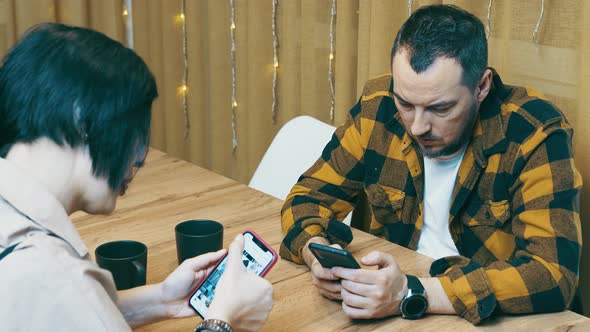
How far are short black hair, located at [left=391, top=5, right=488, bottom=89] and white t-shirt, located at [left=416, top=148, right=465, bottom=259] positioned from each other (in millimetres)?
222

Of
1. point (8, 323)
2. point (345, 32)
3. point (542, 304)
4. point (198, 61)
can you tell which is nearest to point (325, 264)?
point (542, 304)

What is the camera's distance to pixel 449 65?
1543mm

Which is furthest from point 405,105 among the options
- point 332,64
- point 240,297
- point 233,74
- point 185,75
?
point 185,75

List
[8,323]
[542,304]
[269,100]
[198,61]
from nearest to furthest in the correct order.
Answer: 1. [8,323]
2. [542,304]
3. [269,100]
4. [198,61]

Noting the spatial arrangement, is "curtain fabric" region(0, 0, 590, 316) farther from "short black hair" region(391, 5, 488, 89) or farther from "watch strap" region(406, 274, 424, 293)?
"watch strap" region(406, 274, 424, 293)

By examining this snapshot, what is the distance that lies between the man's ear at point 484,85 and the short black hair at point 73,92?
82cm

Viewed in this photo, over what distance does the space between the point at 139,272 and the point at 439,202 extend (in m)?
0.72

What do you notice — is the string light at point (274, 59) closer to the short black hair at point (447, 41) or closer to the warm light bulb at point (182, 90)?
the warm light bulb at point (182, 90)

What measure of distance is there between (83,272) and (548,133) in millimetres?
994

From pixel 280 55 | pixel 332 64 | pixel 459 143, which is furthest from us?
pixel 280 55

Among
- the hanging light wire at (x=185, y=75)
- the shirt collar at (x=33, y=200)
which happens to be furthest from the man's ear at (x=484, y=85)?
the hanging light wire at (x=185, y=75)

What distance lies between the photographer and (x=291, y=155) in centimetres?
216

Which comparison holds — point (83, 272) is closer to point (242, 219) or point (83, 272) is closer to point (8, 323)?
point (8, 323)

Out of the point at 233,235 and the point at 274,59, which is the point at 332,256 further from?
the point at 274,59
